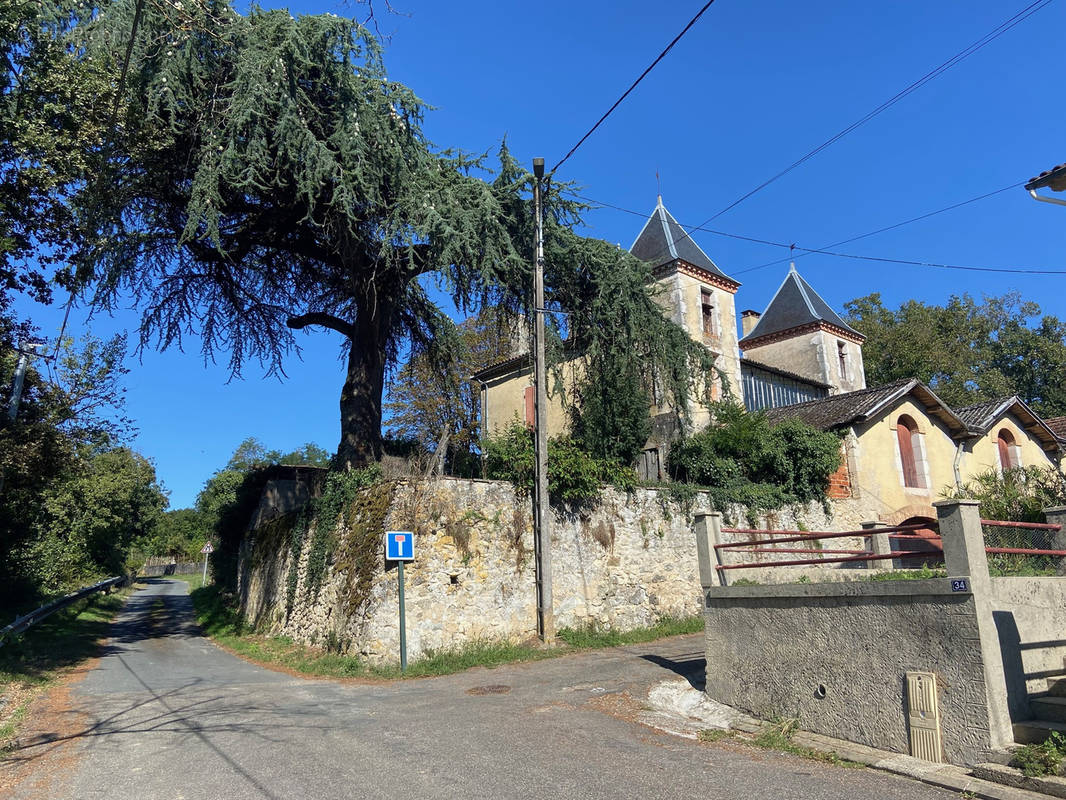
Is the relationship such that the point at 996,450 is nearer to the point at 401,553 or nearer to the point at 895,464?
the point at 895,464

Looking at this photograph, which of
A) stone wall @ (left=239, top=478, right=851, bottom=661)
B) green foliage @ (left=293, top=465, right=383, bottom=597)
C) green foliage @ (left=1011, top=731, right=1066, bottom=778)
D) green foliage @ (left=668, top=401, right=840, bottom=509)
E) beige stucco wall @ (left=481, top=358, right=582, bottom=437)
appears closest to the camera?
green foliage @ (left=1011, top=731, right=1066, bottom=778)

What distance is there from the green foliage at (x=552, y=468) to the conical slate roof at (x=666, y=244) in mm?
13332

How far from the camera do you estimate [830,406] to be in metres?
22.6

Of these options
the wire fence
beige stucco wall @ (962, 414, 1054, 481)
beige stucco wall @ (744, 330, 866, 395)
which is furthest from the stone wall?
beige stucco wall @ (744, 330, 866, 395)

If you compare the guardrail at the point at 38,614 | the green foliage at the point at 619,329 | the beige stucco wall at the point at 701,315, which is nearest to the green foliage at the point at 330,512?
the green foliage at the point at 619,329

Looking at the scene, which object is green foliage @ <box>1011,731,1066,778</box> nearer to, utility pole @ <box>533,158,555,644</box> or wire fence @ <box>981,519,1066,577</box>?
wire fence @ <box>981,519,1066,577</box>

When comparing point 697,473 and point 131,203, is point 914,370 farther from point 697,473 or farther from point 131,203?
point 131,203

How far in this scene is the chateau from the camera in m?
21.4

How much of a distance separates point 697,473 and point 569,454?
5479 millimetres

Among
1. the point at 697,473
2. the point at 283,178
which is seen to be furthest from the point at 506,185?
the point at 697,473

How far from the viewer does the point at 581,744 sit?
7223 mm

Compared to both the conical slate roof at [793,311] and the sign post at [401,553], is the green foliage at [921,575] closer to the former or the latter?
the sign post at [401,553]

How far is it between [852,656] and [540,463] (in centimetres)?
774

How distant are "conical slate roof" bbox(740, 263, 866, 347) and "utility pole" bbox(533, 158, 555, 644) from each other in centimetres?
2289
